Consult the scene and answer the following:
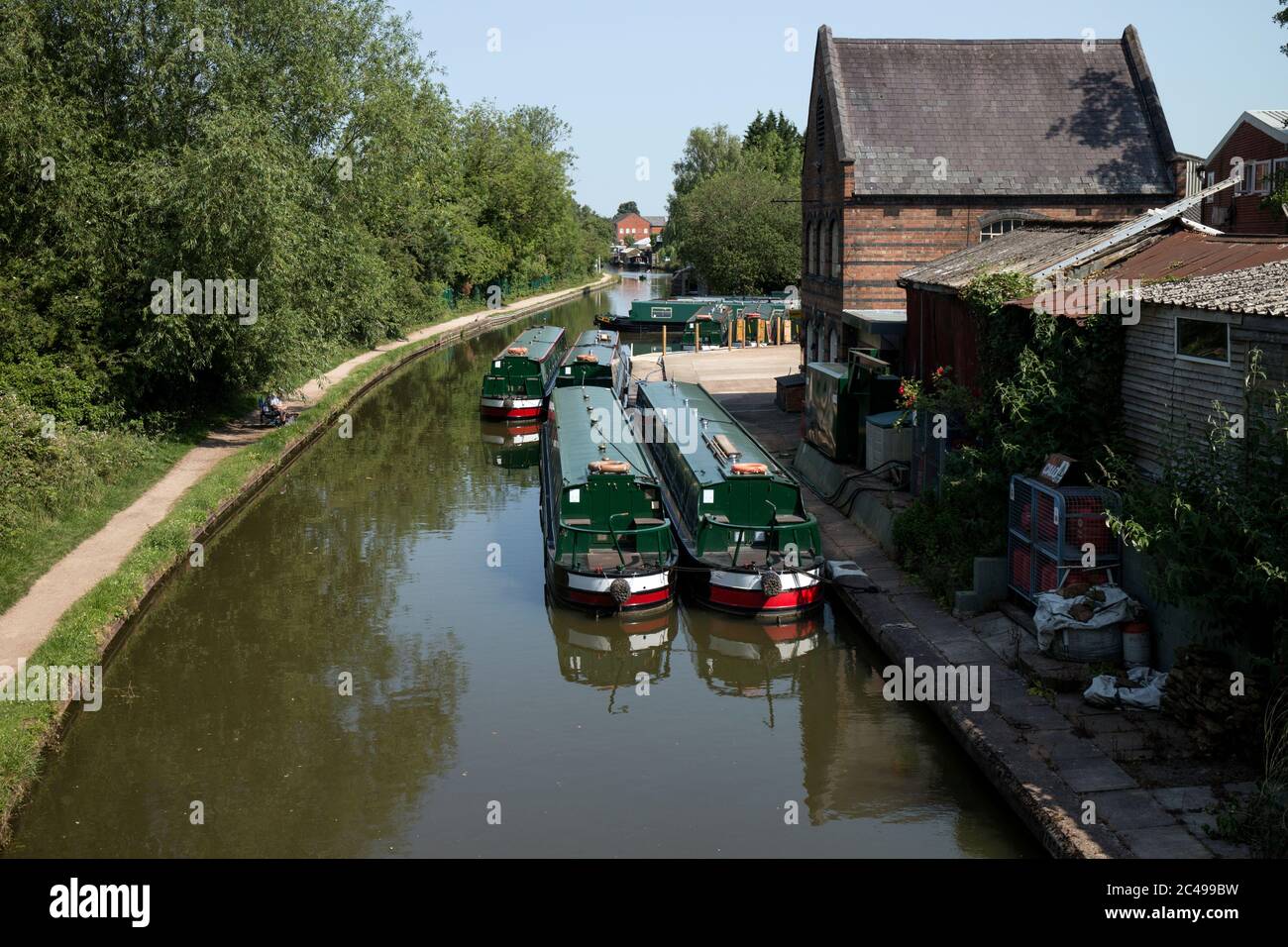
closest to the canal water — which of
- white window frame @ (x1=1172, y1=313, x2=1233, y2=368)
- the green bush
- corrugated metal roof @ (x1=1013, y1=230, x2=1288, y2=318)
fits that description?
the green bush

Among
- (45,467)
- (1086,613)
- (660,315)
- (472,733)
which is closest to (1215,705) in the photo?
(1086,613)

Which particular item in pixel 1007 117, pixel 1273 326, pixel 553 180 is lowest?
pixel 1273 326

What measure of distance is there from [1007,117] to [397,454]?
16.9 meters

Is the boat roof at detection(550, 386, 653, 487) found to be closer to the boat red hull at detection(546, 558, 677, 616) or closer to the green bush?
the boat red hull at detection(546, 558, 677, 616)

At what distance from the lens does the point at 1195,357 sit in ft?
44.7

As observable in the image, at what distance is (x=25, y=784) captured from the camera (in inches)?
465

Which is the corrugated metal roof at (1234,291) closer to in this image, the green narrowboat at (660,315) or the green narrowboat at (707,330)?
the green narrowboat at (707,330)

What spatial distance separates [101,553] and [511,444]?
1437 centimetres

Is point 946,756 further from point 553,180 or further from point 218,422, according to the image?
point 553,180

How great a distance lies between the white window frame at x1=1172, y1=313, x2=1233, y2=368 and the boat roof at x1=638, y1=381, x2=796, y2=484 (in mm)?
5777

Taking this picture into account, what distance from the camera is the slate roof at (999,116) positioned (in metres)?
29.5

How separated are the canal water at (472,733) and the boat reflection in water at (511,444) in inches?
313

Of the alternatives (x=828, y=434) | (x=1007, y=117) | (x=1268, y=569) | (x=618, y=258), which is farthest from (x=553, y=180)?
(x=618, y=258)

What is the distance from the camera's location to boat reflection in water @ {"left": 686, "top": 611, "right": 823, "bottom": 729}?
15.4m
